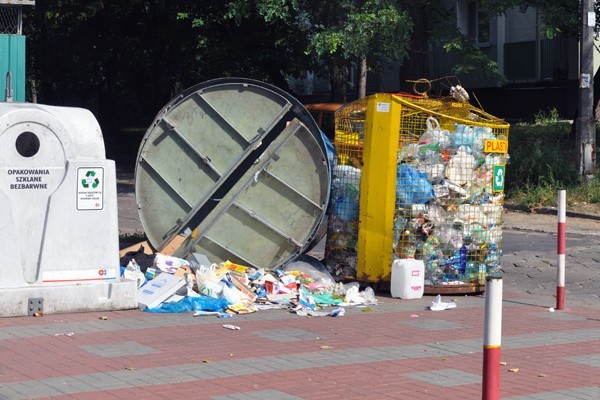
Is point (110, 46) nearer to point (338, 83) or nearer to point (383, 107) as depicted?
point (338, 83)

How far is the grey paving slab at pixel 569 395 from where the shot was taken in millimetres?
6348

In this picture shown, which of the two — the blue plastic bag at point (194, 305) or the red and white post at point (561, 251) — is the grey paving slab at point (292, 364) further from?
the blue plastic bag at point (194, 305)

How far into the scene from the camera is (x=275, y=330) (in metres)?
8.57

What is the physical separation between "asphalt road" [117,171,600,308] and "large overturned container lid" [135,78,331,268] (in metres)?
2.64

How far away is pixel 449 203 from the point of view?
413 inches

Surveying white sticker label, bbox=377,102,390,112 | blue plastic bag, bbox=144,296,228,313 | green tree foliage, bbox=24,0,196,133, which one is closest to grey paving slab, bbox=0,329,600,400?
blue plastic bag, bbox=144,296,228,313

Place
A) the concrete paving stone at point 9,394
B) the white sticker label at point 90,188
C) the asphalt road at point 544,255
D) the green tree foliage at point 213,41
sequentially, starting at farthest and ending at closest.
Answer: the green tree foliage at point 213,41, the asphalt road at point 544,255, the white sticker label at point 90,188, the concrete paving stone at point 9,394

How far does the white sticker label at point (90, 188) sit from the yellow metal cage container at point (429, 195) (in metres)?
2.85

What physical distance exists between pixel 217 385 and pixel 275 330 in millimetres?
2098

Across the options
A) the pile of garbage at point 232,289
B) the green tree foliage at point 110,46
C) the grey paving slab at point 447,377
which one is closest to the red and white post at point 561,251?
the pile of garbage at point 232,289

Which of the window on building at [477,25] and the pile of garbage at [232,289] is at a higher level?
the window on building at [477,25]

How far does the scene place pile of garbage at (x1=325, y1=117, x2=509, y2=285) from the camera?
10.5 m

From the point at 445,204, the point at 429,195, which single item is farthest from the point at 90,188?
the point at 445,204

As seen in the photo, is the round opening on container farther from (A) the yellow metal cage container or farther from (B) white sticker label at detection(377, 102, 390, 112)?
(B) white sticker label at detection(377, 102, 390, 112)
